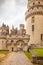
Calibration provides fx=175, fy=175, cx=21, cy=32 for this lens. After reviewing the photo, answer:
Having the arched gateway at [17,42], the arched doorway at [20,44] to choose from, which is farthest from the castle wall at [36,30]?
the arched doorway at [20,44]

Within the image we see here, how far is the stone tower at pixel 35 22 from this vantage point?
5275 cm

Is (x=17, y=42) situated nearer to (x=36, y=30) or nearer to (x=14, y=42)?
(x=14, y=42)

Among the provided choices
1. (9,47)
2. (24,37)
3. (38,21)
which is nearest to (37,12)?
(38,21)

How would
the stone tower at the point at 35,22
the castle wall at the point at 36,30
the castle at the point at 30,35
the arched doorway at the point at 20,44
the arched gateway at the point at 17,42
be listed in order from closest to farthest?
1. the castle wall at the point at 36,30
2. the stone tower at the point at 35,22
3. the castle at the point at 30,35
4. the arched gateway at the point at 17,42
5. the arched doorway at the point at 20,44

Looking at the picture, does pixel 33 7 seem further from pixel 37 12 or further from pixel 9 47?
pixel 9 47

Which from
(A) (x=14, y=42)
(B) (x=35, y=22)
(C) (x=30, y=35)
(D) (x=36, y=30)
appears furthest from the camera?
(A) (x=14, y=42)

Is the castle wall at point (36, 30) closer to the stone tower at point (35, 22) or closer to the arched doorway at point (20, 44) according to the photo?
the stone tower at point (35, 22)

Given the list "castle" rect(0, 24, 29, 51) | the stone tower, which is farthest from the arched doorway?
the stone tower

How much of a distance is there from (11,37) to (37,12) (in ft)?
38.0

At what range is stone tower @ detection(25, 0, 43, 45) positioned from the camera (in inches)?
2077

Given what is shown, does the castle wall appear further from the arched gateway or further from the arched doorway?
the arched doorway

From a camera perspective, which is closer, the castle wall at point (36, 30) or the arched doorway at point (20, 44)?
the castle wall at point (36, 30)

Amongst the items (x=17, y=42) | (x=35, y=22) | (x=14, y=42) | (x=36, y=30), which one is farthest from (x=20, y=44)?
(x=35, y=22)

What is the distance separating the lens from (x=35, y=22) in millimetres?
54000
